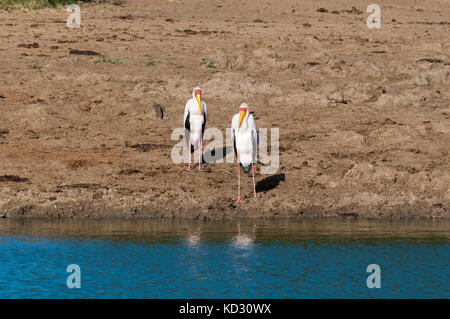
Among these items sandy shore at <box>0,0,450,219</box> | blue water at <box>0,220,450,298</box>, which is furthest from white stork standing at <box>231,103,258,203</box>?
blue water at <box>0,220,450,298</box>

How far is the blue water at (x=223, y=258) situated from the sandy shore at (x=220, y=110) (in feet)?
3.53

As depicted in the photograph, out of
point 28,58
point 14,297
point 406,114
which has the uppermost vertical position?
point 28,58

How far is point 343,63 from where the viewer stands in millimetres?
30828

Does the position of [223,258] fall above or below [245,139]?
below

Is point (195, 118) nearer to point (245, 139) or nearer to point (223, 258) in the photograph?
point (245, 139)

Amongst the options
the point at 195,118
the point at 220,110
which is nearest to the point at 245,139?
the point at 195,118

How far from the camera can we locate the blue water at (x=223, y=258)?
12.6 metres

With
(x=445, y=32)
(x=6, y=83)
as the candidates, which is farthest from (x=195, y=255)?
(x=445, y=32)

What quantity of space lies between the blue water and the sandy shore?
1.08 metres

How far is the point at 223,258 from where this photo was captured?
14.3 meters

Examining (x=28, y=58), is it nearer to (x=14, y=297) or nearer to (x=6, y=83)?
(x=6, y=83)

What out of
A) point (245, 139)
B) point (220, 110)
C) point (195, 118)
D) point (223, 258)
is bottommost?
point (223, 258)

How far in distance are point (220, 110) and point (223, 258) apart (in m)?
12.0

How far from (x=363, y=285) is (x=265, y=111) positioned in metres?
13.3
